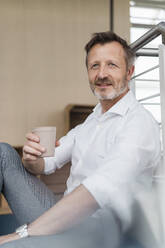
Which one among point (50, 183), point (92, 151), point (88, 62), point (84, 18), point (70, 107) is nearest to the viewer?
point (92, 151)

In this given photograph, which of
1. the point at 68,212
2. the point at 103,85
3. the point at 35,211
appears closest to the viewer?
the point at 68,212

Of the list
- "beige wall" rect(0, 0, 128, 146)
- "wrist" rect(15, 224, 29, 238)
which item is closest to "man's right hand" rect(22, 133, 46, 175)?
"wrist" rect(15, 224, 29, 238)

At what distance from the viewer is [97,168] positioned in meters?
1.02

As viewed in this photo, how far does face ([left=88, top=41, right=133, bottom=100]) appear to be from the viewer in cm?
119

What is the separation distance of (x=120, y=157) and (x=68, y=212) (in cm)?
21

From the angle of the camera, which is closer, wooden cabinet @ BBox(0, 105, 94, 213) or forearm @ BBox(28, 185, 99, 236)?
forearm @ BBox(28, 185, 99, 236)

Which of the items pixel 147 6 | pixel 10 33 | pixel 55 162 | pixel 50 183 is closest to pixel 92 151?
pixel 55 162

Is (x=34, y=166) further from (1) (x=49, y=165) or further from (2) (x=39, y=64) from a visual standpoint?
(2) (x=39, y=64)

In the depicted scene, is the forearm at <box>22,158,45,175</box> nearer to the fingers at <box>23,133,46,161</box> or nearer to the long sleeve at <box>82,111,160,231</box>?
the fingers at <box>23,133,46,161</box>

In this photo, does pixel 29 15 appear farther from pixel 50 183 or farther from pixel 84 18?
pixel 50 183

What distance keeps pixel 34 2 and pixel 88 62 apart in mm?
3496

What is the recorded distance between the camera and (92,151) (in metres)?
1.11

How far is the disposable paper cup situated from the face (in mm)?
310

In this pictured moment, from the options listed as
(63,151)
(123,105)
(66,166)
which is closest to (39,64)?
(66,166)
